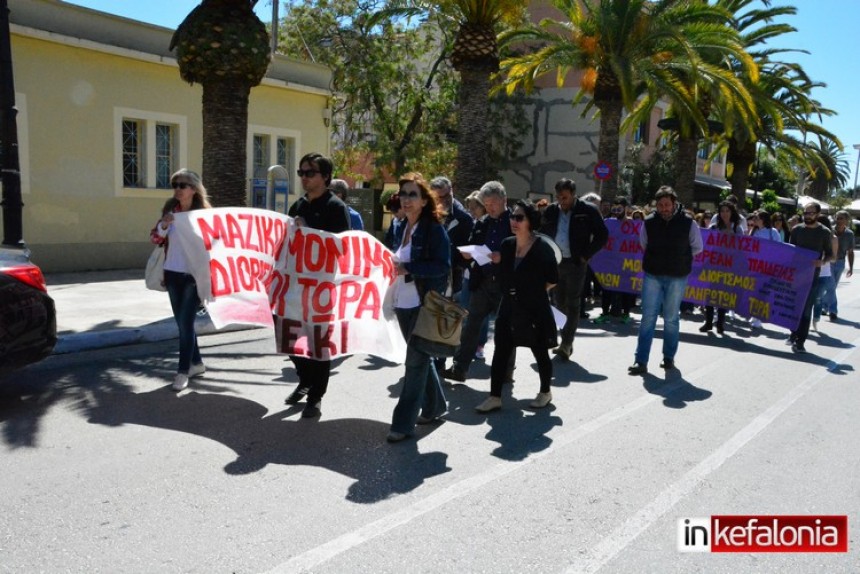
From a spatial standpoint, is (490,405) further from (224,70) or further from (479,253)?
(224,70)

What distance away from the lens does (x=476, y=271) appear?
6.84 metres

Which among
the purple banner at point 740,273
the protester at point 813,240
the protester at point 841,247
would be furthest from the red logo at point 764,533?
the protester at point 841,247

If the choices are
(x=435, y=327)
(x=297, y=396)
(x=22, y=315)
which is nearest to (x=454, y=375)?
(x=297, y=396)

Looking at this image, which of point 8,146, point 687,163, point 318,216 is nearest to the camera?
point 318,216

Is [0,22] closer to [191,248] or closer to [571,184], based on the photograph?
[191,248]

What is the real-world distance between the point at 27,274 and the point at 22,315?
0.31 meters

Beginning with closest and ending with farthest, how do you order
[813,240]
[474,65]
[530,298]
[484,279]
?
[530,298], [484,279], [813,240], [474,65]

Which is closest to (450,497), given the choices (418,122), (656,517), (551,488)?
(551,488)

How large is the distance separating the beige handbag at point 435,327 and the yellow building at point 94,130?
35.9ft

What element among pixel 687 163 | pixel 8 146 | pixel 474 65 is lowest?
pixel 8 146

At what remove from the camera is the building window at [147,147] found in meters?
15.0

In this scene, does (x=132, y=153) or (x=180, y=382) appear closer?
(x=180, y=382)

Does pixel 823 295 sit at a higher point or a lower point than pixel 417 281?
lower

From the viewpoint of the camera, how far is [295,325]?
18.2ft
